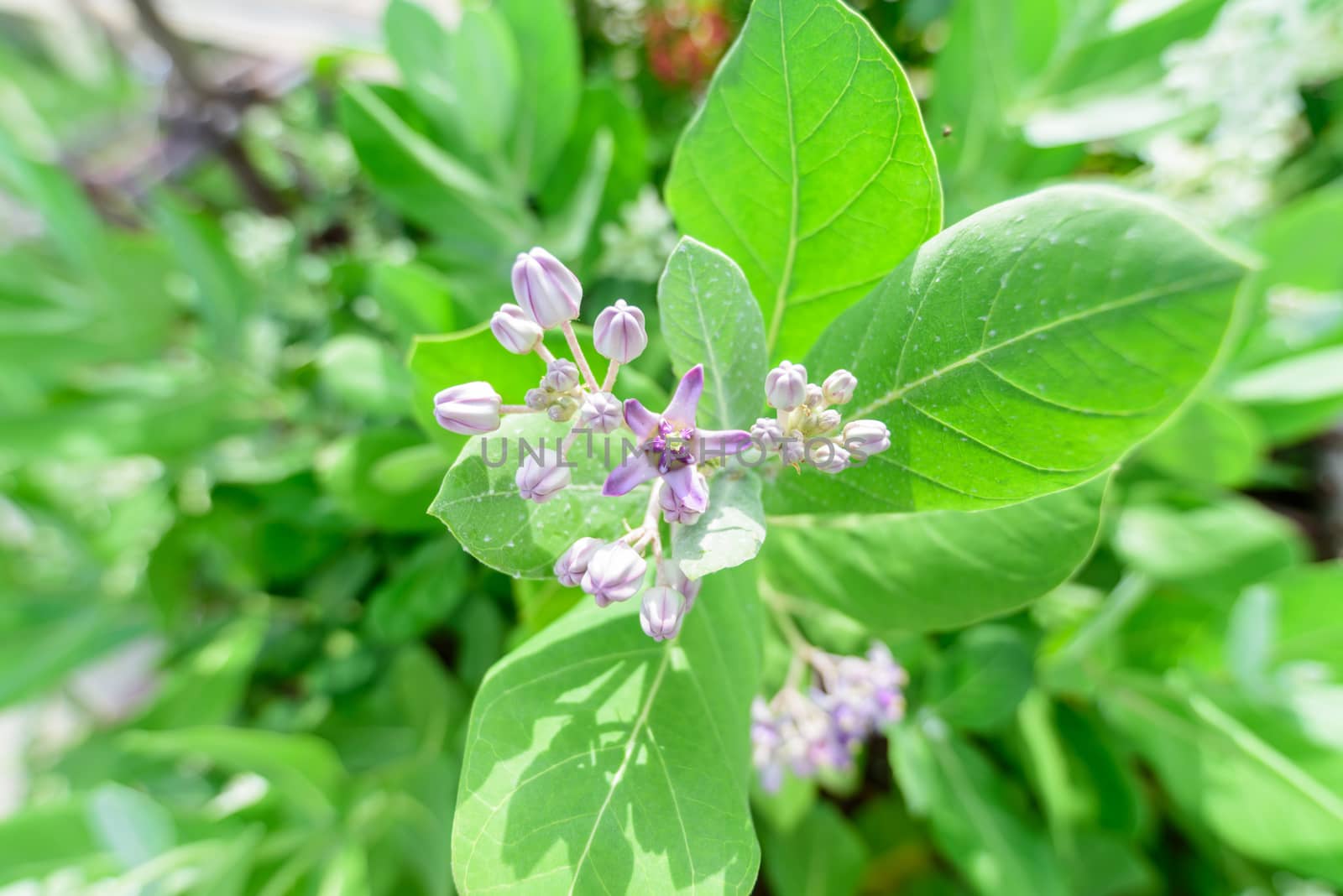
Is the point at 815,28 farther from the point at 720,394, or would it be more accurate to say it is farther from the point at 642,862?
the point at 642,862

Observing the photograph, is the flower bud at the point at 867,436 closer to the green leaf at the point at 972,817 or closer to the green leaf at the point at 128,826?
the green leaf at the point at 972,817

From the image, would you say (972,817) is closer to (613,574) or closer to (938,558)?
(938,558)

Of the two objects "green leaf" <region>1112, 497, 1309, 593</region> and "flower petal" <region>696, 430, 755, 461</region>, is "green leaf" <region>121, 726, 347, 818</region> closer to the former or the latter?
"flower petal" <region>696, 430, 755, 461</region>

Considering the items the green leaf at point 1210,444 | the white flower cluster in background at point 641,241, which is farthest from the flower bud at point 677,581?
the green leaf at point 1210,444

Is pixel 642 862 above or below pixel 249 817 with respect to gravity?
above

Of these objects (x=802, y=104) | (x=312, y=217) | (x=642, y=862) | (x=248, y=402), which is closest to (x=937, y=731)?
(x=642, y=862)
